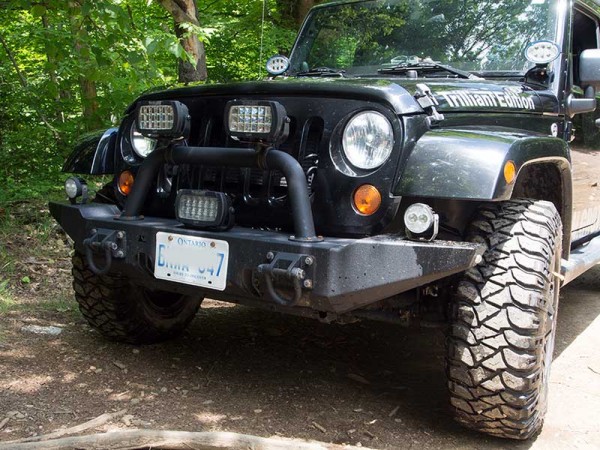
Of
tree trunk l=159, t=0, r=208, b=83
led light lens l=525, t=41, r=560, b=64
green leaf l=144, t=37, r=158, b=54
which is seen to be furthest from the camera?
tree trunk l=159, t=0, r=208, b=83

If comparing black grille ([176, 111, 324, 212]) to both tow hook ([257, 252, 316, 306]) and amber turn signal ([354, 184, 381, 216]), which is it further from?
tow hook ([257, 252, 316, 306])

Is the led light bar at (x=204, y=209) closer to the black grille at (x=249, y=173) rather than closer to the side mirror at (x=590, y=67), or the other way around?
the black grille at (x=249, y=173)

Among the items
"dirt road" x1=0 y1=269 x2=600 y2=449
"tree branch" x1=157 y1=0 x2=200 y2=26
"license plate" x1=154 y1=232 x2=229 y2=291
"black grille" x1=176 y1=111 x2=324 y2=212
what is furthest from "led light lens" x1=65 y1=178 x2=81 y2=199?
"tree branch" x1=157 y1=0 x2=200 y2=26

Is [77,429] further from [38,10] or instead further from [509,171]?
[38,10]

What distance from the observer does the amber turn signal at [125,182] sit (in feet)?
11.2

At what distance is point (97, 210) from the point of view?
318cm

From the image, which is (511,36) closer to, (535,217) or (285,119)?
(535,217)

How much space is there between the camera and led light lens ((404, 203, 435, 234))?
8.22ft

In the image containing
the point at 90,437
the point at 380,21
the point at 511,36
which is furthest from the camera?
the point at 380,21

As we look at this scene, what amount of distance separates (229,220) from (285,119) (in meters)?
0.47

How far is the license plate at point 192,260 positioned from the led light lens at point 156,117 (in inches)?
18.8

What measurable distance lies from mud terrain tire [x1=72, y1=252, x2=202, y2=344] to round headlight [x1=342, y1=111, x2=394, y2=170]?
1.52 meters

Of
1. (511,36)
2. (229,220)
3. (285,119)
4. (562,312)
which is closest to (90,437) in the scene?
(229,220)

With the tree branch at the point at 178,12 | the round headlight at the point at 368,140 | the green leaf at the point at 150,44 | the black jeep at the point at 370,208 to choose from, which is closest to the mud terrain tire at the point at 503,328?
the black jeep at the point at 370,208
